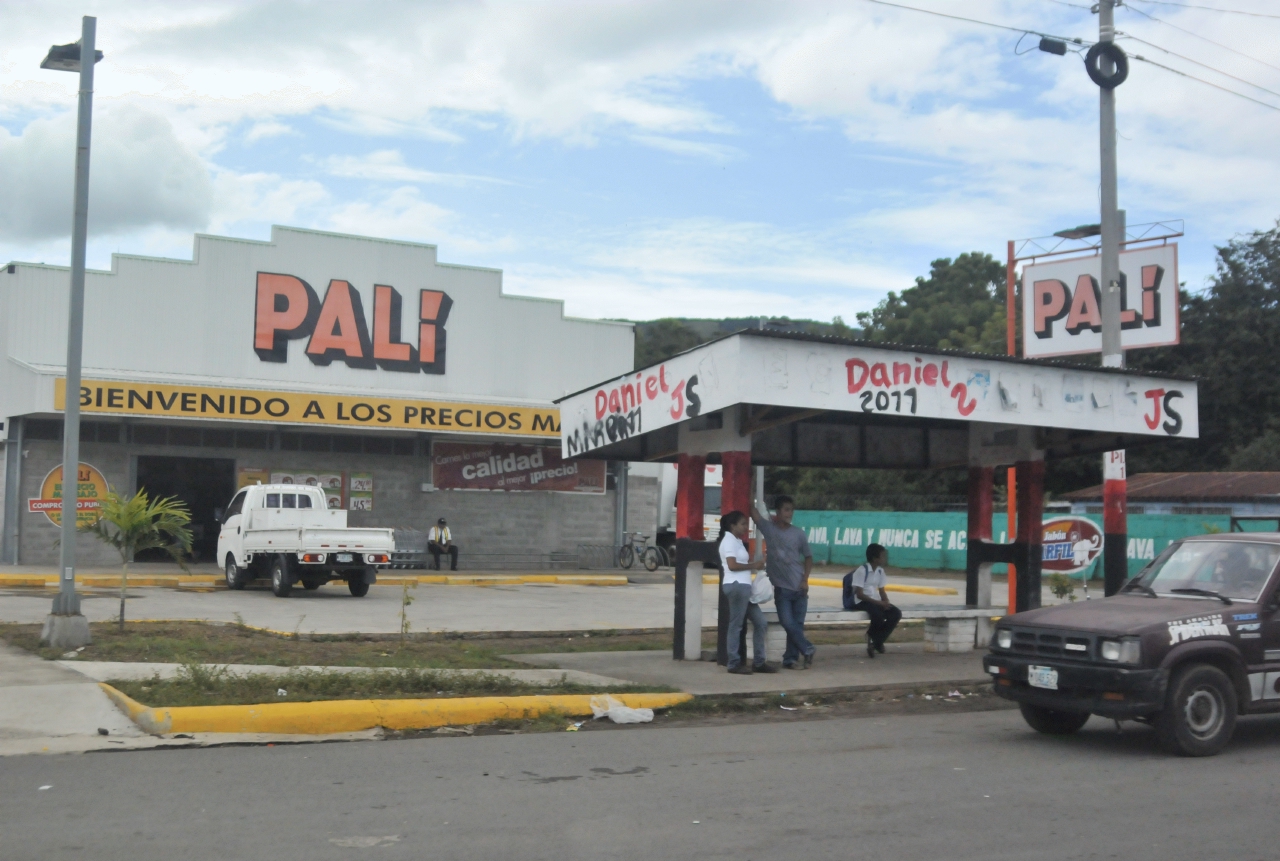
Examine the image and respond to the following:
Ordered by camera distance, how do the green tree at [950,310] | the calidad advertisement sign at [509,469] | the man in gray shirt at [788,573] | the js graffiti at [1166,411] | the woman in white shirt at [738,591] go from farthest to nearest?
the green tree at [950,310] < the calidad advertisement sign at [509,469] < the js graffiti at [1166,411] < the man in gray shirt at [788,573] < the woman in white shirt at [738,591]

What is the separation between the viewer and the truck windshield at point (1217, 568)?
9.73m

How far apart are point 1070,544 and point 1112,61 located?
770cm

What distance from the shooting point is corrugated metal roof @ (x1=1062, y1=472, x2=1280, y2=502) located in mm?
34438

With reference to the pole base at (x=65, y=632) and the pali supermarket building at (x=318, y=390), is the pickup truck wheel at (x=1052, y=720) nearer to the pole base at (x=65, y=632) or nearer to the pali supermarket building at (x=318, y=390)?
the pole base at (x=65, y=632)

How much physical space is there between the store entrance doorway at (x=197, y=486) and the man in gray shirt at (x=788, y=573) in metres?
20.4

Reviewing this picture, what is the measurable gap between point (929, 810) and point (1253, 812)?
6.41ft

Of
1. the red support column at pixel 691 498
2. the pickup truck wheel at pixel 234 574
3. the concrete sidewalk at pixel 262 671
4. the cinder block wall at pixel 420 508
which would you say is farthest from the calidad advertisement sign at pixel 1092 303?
the cinder block wall at pixel 420 508

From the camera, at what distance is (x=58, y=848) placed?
6.13m

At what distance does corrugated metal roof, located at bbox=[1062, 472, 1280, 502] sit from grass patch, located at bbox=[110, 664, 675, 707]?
92.2 ft

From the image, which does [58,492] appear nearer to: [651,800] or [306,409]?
[306,409]

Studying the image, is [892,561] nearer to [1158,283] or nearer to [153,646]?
[1158,283]

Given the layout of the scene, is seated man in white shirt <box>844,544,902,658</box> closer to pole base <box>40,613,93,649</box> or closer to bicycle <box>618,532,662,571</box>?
pole base <box>40,613,93,649</box>

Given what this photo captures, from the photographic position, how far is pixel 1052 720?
9930 mm

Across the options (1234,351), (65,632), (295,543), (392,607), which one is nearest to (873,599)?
(65,632)
